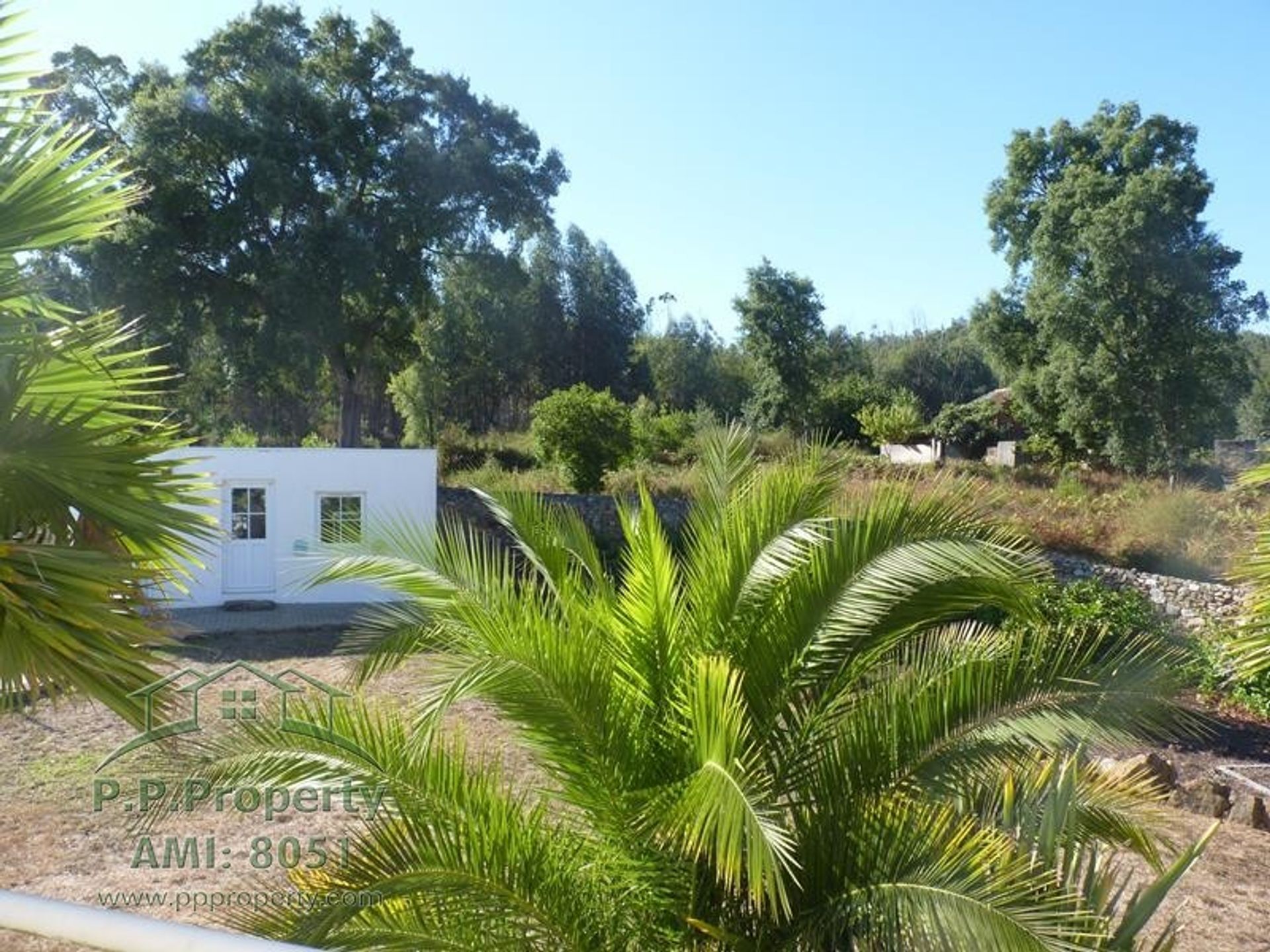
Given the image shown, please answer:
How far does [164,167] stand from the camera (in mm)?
24172

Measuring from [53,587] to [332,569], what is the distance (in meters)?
2.15

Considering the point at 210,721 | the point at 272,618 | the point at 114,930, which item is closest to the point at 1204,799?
the point at 210,721

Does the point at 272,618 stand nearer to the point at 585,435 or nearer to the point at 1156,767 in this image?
the point at 585,435

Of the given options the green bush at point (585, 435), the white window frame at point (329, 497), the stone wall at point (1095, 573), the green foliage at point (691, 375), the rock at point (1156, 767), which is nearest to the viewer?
the rock at point (1156, 767)

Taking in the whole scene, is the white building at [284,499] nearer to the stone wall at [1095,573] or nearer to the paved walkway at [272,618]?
the paved walkway at [272,618]

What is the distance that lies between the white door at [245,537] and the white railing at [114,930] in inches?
629

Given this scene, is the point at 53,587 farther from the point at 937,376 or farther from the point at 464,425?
the point at 937,376

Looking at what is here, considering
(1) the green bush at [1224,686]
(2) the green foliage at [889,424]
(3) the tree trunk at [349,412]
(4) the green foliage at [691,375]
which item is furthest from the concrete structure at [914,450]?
(3) the tree trunk at [349,412]

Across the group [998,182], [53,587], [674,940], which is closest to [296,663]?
[674,940]

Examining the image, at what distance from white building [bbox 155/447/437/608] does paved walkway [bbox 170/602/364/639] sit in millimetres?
344

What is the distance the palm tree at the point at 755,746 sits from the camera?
3.29 m

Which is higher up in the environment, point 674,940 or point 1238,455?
point 1238,455

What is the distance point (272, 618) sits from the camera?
15.9 metres

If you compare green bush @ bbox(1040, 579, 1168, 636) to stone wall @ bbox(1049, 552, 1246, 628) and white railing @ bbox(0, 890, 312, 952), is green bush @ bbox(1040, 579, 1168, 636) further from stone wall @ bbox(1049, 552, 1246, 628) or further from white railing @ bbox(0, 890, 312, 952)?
white railing @ bbox(0, 890, 312, 952)
